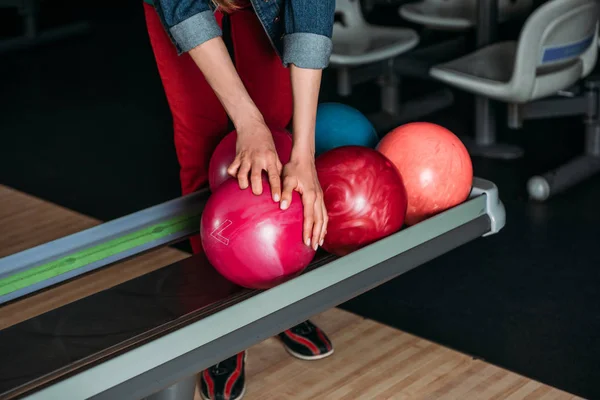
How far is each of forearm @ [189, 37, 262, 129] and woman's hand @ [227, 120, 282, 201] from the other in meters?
0.02

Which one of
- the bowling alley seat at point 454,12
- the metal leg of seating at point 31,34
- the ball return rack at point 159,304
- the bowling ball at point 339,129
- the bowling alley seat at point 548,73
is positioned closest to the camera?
the ball return rack at point 159,304

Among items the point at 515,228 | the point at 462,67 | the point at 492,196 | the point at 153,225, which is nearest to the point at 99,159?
the point at 462,67

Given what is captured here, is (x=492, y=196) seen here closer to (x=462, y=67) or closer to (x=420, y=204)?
(x=420, y=204)

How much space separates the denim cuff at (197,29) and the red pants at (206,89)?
19 centimetres

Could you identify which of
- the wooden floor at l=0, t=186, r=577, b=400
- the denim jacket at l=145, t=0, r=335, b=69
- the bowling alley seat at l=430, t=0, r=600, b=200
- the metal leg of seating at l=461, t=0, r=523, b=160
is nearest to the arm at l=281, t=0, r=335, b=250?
the denim jacket at l=145, t=0, r=335, b=69

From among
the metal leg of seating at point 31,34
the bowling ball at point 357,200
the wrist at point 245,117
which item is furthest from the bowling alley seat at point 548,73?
the metal leg of seating at point 31,34

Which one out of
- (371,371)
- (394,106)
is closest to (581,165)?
(394,106)

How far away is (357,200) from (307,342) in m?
0.58

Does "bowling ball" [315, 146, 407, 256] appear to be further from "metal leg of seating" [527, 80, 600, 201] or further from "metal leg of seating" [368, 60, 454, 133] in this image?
"metal leg of seating" [368, 60, 454, 133]

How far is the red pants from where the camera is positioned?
5.54 feet

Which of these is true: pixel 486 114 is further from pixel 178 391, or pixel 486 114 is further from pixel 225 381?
pixel 178 391

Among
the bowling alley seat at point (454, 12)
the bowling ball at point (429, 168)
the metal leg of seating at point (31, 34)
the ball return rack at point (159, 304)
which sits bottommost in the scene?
the metal leg of seating at point (31, 34)

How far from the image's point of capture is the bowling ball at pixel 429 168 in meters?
1.61

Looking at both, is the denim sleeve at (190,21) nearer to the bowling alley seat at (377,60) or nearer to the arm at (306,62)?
the arm at (306,62)
